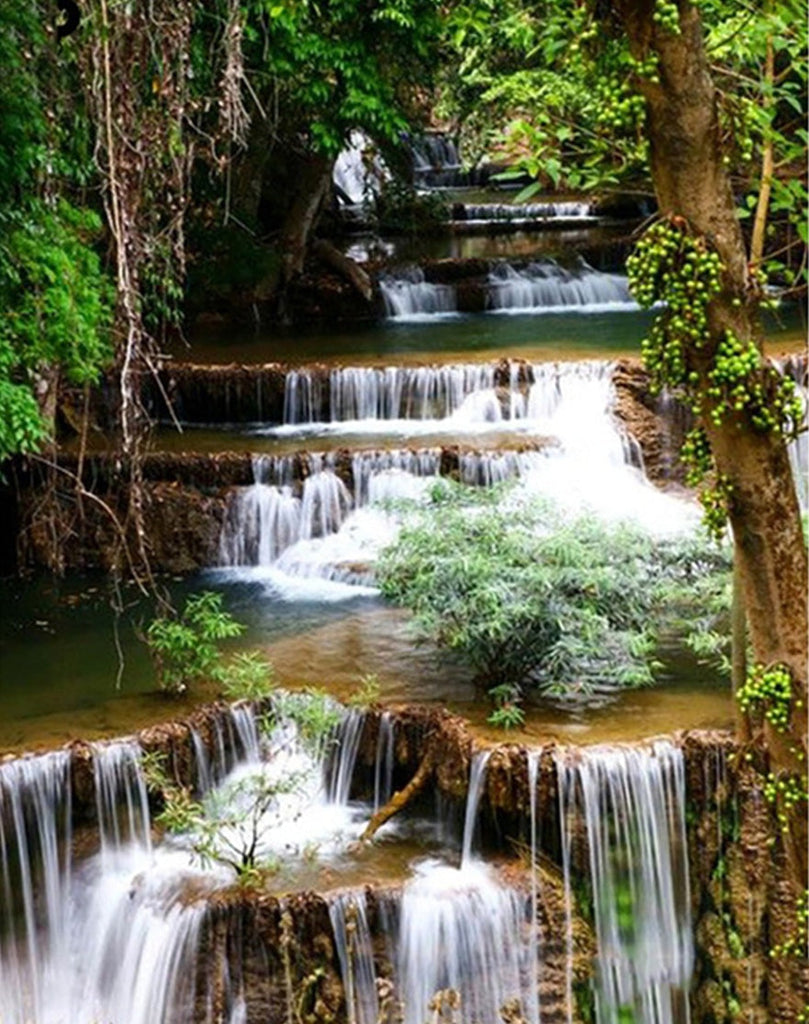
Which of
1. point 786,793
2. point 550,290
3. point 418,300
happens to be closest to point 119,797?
point 786,793

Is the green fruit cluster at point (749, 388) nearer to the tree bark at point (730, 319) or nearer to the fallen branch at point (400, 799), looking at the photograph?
the tree bark at point (730, 319)

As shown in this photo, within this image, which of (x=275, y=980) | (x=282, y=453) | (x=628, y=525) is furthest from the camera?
(x=282, y=453)

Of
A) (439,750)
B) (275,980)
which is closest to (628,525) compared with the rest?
(439,750)

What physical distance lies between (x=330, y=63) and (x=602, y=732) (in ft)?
23.0

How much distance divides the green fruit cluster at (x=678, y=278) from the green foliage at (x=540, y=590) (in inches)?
173

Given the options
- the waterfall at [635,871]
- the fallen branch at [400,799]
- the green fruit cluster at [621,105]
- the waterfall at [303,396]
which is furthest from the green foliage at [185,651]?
the green fruit cluster at [621,105]

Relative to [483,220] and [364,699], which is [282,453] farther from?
[483,220]

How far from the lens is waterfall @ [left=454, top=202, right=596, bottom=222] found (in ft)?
68.8

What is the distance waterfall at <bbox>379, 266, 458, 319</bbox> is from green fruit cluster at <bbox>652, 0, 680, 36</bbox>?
14.1 metres

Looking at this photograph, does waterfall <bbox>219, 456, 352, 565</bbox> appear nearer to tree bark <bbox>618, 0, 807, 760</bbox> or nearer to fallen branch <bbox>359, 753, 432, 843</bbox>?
fallen branch <bbox>359, 753, 432, 843</bbox>

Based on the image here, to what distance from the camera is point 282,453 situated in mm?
11336

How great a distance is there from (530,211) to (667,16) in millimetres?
18347

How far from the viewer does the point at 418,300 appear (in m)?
17.4

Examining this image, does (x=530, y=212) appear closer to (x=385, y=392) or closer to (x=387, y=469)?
(x=385, y=392)
